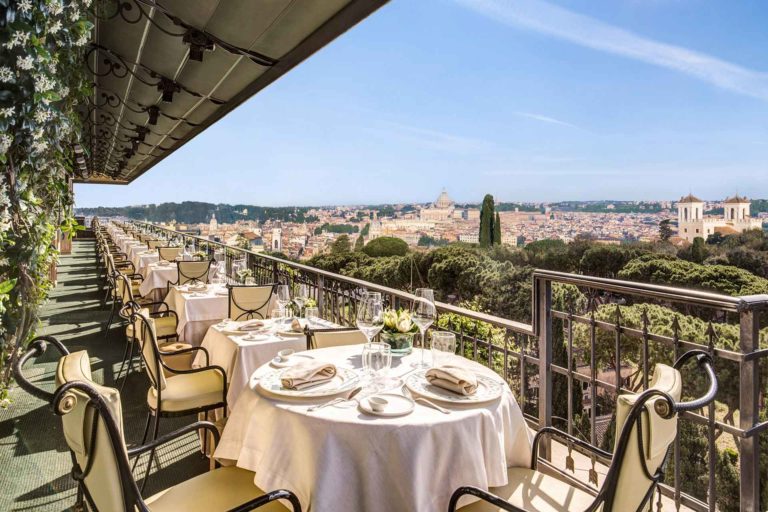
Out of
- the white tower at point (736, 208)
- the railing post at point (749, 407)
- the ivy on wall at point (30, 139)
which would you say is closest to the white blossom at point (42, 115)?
the ivy on wall at point (30, 139)

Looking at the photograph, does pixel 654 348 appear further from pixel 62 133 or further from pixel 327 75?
pixel 327 75

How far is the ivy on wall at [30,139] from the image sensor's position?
86.6 inches

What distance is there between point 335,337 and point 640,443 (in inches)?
76.0

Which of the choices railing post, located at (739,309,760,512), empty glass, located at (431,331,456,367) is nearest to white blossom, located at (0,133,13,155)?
empty glass, located at (431,331,456,367)

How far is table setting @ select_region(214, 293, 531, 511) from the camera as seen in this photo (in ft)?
4.82

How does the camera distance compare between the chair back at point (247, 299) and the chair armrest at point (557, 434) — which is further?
the chair back at point (247, 299)

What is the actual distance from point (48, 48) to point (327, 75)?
44348 millimetres

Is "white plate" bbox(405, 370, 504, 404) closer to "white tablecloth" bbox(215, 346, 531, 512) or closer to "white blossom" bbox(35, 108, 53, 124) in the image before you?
"white tablecloth" bbox(215, 346, 531, 512)

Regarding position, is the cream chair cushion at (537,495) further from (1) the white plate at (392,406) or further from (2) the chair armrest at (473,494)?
(1) the white plate at (392,406)

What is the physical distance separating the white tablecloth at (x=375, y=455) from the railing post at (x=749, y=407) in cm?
101

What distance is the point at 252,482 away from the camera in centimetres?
174

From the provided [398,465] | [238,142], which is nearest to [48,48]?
[398,465]

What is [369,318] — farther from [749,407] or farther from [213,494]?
[749,407]

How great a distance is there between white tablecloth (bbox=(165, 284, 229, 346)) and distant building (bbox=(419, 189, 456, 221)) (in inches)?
1119
